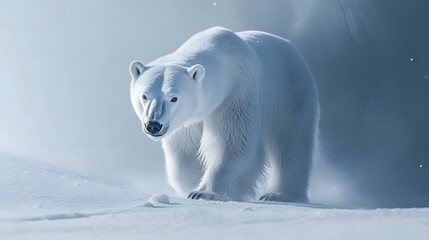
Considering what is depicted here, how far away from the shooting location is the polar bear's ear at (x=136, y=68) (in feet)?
17.7

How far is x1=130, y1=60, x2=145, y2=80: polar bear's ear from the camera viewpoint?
5388 mm

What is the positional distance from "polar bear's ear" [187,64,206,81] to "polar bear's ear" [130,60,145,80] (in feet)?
1.40

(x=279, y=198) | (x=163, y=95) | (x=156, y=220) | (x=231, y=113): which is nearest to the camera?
(x=156, y=220)

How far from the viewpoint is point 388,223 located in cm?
261

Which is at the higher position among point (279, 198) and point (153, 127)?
point (153, 127)

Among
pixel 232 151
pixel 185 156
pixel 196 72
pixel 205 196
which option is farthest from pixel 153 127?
pixel 185 156

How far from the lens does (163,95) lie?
16.4 ft

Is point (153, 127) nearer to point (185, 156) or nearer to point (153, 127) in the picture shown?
point (153, 127)

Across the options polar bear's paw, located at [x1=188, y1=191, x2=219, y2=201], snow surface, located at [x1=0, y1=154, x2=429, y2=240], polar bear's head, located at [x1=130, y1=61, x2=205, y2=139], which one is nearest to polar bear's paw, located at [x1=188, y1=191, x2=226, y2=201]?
polar bear's paw, located at [x1=188, y1=191, x2=219, y2=201]

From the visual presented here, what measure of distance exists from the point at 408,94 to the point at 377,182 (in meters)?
1.67

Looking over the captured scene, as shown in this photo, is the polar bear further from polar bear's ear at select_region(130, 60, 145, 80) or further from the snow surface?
the snow surface

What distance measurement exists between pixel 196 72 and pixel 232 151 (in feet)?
2.88

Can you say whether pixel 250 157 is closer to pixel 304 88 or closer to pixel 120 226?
pixel 304 88

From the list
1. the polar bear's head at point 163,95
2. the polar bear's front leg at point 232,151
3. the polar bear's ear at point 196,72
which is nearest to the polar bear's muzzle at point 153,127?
the polar bear's head at point 163,95
